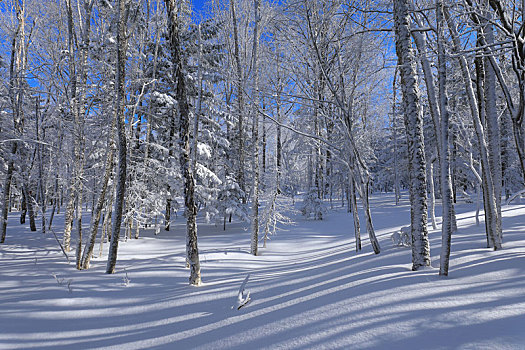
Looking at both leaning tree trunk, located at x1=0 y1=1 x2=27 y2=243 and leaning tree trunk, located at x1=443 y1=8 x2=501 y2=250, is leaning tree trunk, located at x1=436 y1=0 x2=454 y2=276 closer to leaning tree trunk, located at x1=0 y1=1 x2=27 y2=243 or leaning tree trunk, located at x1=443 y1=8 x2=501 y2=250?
leaning tree trunk, located at x1=443 y1=8 x2=501 y2=250

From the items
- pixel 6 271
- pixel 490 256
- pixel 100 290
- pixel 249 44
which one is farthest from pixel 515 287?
pixel 249 44

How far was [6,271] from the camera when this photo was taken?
8016mm

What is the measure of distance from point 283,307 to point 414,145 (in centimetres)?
334

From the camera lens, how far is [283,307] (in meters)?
4.07

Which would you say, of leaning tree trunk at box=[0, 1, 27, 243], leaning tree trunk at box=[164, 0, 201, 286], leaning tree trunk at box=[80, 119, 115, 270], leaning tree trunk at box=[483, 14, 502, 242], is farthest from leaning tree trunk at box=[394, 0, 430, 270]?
leaning tree trunk at box=[0, 1, 27, 243]

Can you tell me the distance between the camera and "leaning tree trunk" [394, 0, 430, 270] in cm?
472

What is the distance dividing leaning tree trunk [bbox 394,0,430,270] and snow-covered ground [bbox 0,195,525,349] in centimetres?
46

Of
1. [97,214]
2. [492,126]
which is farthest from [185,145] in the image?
[492,126]

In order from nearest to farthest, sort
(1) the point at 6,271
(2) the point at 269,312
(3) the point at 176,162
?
(2) the point at 269,312
(1) the point at 6,271
(3) the point at 176,162

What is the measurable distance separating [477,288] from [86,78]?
449 inches

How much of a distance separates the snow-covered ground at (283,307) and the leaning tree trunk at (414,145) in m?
0.46

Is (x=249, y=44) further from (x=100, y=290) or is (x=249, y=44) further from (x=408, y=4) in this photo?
(x=100, y=290)

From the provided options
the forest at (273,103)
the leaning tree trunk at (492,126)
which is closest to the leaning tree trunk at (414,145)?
the forest at (273,103)

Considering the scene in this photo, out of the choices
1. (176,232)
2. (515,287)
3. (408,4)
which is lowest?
(176,232)
